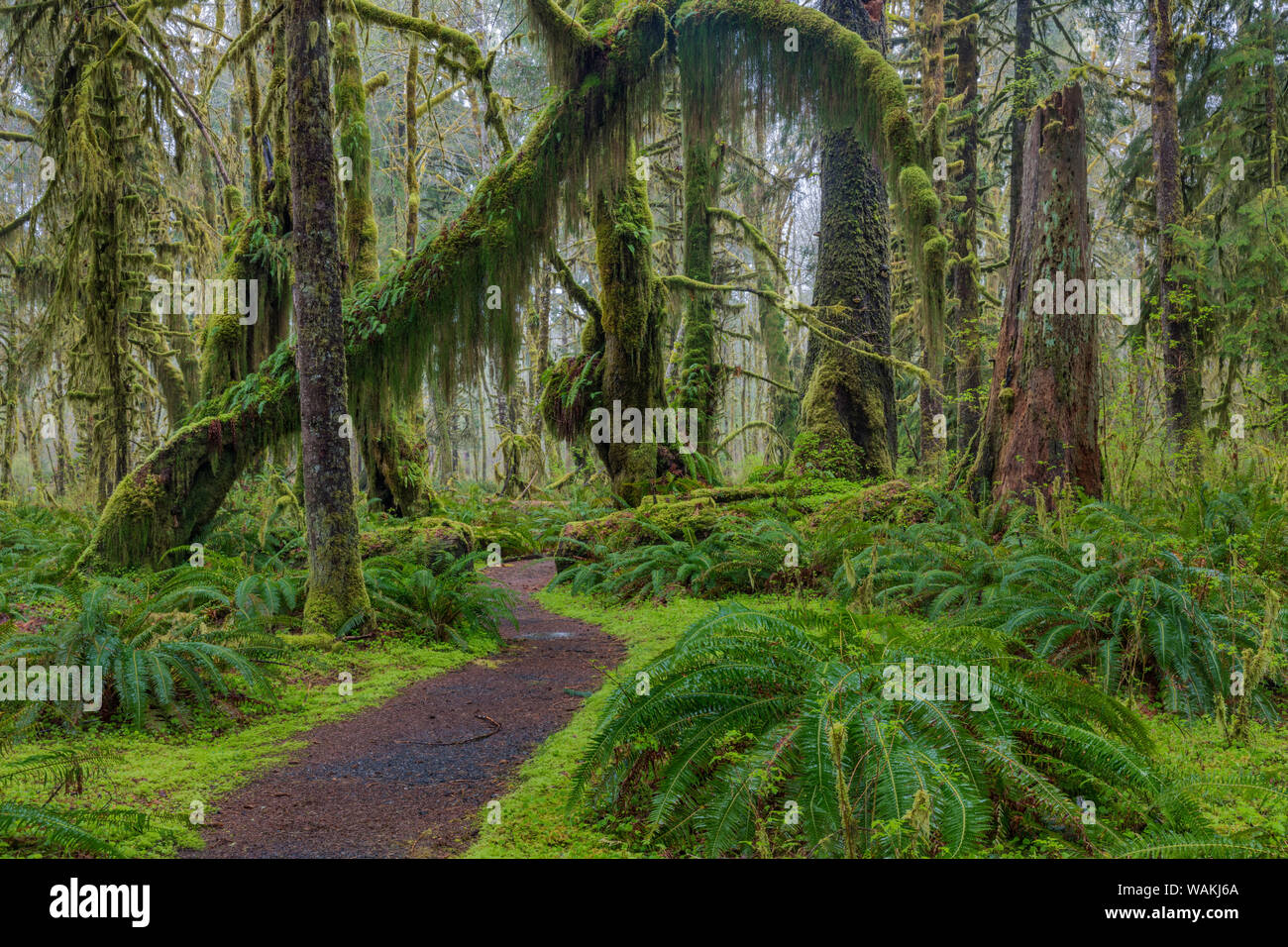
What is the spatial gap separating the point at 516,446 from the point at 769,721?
1311 cm

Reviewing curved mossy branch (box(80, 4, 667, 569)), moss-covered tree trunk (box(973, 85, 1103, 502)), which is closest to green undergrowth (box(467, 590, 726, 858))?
moss-covered tree trunk (box(973, 85, 1103, 502))

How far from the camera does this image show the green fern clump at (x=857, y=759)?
243 centimetres

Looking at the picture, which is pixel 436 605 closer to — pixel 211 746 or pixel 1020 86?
pixel 211 746

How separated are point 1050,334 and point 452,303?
6.16 m

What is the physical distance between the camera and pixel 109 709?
436 cm

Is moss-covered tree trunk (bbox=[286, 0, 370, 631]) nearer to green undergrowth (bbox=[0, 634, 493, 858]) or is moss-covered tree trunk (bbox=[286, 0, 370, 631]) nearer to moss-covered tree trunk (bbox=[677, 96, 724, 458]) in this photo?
green undergrowth (bbox=[0, 634, 493, 858])

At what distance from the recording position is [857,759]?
8.84 feet

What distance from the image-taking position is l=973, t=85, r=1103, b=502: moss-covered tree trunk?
6922 mm

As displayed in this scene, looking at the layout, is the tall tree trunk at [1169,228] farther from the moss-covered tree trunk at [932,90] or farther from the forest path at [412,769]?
the forest path at [412,769]

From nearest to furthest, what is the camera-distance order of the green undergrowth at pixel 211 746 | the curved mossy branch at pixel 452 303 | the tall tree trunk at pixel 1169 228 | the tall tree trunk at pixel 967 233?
the green undergrowth at pixel 211 746
the curved mossy branch at pixel 452 303
the tall tree trunk at pixel 1169 228
the tall tree trunk at pixel 967 233

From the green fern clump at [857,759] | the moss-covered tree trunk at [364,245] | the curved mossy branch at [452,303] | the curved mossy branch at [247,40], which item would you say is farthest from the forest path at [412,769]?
the curved mossy branch at [247,40]

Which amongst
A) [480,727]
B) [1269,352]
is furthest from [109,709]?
[1269,352]

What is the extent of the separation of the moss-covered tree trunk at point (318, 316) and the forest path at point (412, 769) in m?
1.44
